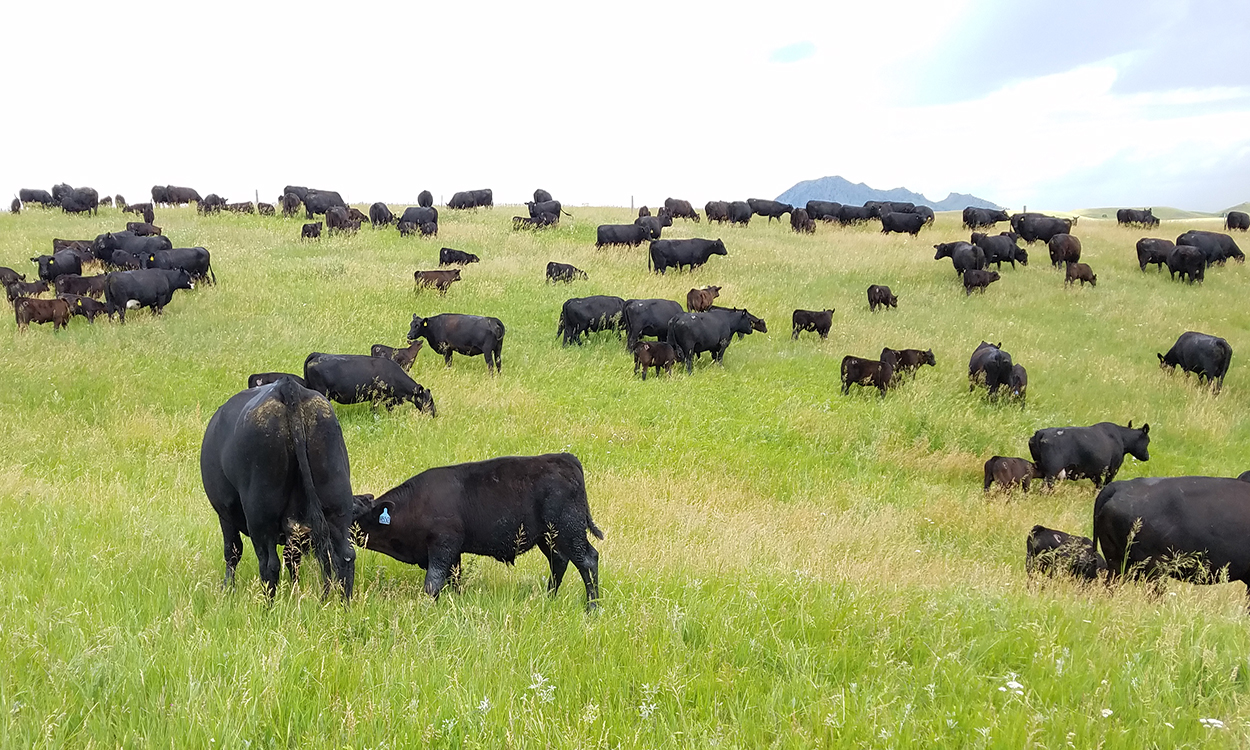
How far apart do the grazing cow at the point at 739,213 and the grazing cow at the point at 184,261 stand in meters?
28.3

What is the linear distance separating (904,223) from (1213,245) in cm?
1265

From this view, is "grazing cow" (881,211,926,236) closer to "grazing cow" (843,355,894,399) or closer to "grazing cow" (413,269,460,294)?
"grazing cow" (413,269,460,294)

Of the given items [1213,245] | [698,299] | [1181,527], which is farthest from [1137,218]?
[1181,527]

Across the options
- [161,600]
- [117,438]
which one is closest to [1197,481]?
[161,600]

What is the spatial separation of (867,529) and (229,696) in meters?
7.66

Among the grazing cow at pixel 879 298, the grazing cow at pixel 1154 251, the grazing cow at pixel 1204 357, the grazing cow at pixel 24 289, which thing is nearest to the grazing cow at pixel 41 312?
the grazing cow at pixel 24 289

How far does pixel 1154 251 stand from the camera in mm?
30297

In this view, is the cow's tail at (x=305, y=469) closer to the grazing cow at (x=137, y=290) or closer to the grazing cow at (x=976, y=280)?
the grazing cow at (x=137, y=290)

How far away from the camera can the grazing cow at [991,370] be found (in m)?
16.5

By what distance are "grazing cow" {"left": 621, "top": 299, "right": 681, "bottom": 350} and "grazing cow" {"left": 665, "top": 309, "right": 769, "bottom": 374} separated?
778 mm

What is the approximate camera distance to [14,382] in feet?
45.4

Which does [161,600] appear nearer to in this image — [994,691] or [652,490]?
[994,691]

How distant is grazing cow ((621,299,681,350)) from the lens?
1939cm

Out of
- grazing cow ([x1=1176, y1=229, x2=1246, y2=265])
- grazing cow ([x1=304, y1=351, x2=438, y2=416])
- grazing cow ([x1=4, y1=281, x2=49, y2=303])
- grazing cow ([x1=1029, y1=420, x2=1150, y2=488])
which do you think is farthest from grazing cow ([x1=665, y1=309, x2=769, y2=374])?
grazing cow ([x1=1176, y1=229, x2=1246, y2=265])
